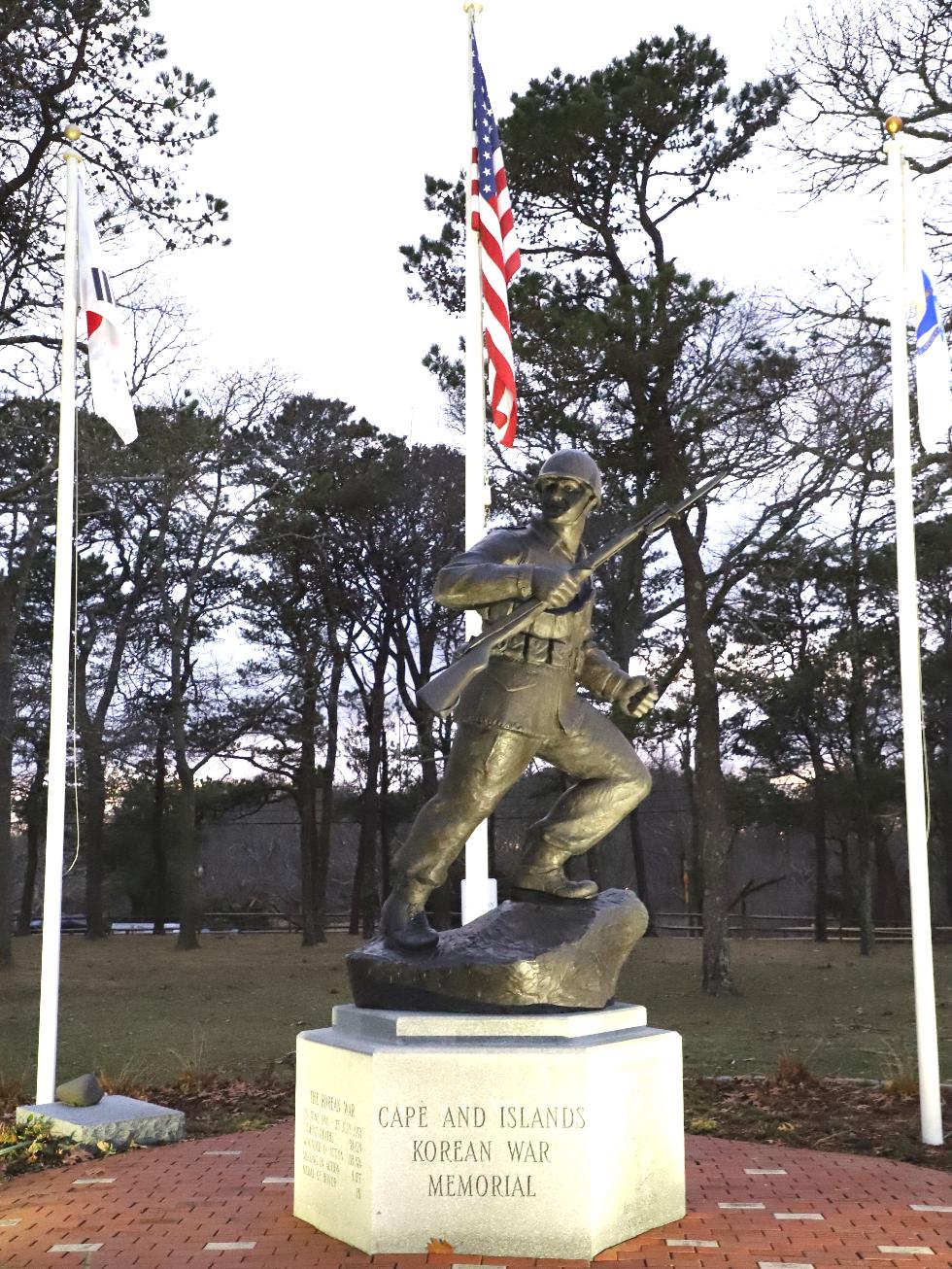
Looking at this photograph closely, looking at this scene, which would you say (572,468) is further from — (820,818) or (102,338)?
(820,818)

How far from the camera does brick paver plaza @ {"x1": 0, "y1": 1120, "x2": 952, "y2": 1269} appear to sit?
5.06 metres

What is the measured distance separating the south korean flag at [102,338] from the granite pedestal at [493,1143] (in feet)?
18.2

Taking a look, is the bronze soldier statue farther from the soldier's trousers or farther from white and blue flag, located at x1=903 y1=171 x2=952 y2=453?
white and blue flag, located at x1=903 y1=171 x2=952 y2=453

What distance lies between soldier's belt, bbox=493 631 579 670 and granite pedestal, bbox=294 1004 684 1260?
5.04 ft

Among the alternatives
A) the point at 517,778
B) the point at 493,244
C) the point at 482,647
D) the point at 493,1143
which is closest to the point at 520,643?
the point at 482,647

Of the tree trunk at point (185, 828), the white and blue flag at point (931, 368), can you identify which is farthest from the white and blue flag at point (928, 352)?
the tree trunk at point (185, 828)

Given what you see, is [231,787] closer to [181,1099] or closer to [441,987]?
[181,1099]

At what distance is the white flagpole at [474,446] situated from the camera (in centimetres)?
976

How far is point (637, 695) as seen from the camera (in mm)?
6234

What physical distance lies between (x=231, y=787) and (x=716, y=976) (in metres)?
18.4

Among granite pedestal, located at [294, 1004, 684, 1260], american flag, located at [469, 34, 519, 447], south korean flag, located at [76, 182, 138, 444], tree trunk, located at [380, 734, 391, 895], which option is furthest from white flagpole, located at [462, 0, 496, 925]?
tree trunk, located at [380, 734, 391, 895]

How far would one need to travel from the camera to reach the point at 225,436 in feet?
77.7

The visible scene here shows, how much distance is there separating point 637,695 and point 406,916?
4.96 feet

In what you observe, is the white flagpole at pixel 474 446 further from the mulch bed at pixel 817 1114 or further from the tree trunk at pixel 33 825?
the tree trunk at pixel 33 825
